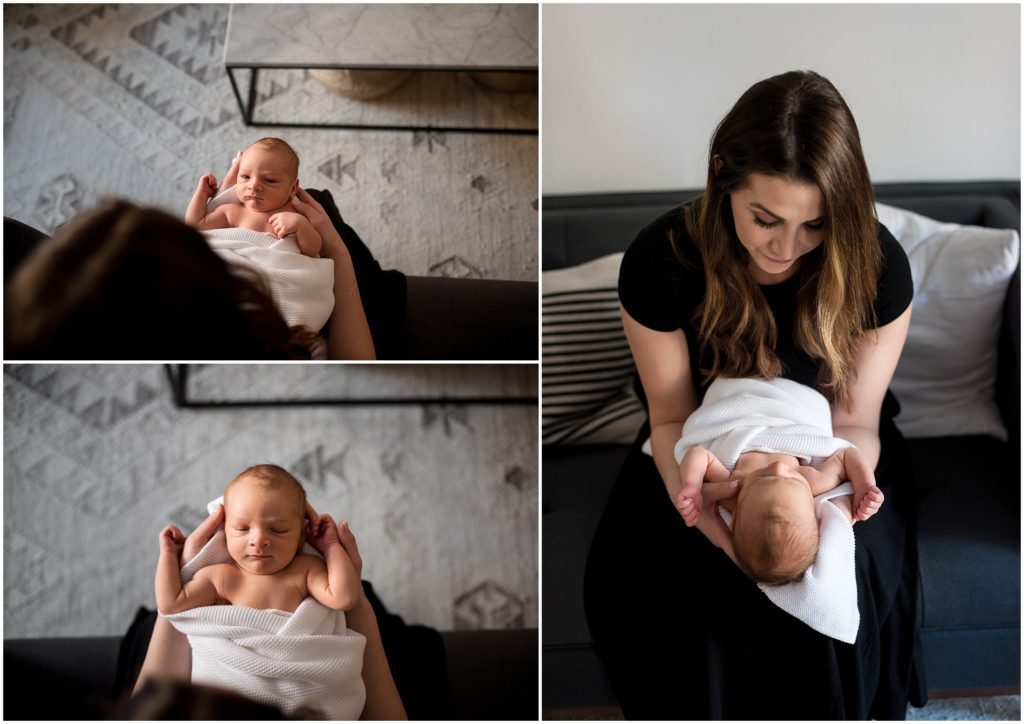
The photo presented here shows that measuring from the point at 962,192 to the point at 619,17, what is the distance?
642 mm

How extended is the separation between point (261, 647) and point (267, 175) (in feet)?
1.63

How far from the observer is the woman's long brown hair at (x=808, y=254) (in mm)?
896

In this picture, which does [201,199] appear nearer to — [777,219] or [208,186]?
[208,186]

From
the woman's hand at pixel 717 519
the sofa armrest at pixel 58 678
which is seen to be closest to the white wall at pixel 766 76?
the woman's hand at pixel 717 519

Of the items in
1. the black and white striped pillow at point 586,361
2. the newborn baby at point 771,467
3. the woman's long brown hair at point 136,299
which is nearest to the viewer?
the woman's long brown hair at point 136,299

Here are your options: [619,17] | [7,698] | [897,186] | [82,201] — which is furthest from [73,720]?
[897,186]

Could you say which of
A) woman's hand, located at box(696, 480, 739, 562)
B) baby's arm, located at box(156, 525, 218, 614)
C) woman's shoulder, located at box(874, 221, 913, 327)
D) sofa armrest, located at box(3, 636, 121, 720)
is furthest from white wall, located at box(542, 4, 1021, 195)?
sofa armrest, located at box(3, 636, 121, 720)

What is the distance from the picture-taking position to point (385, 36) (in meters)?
0.99

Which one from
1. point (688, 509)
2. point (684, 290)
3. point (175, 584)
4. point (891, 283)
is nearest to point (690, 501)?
point (688, 509)

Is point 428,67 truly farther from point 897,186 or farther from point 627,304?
point 897,186

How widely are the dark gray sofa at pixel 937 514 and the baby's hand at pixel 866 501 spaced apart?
0.99 ft

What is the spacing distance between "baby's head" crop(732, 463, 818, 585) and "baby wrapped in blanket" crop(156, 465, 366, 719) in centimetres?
47

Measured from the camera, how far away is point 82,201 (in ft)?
2.79

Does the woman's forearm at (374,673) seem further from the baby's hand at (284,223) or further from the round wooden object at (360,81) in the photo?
the round wooden object at (360,81)
